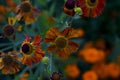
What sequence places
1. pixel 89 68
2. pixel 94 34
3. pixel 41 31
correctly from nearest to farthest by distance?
pixel 41 31, pixel 89 68, pixel 94 34

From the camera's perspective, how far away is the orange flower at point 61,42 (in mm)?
1634

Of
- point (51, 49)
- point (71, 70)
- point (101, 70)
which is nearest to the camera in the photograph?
point (51, 49)

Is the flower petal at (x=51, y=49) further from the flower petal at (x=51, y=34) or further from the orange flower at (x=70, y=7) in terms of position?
the orange flower at (x=70, y=7)

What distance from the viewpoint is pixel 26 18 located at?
5.92 feet

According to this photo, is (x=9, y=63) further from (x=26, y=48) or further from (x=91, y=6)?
(x=91, y=6)

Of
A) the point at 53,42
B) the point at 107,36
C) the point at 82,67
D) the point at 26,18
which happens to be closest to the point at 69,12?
the point at 53,42

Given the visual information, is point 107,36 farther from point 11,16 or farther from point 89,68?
point 11,16

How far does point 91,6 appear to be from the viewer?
68.1 inches

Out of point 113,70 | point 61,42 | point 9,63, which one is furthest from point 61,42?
point 113,70

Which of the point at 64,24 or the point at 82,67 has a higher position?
the point at 64,24

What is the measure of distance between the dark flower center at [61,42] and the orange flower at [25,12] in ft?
0.59

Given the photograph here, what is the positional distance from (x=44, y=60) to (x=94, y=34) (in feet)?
4.30

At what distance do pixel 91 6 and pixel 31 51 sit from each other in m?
0.35

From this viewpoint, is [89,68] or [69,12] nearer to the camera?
[69,12]
